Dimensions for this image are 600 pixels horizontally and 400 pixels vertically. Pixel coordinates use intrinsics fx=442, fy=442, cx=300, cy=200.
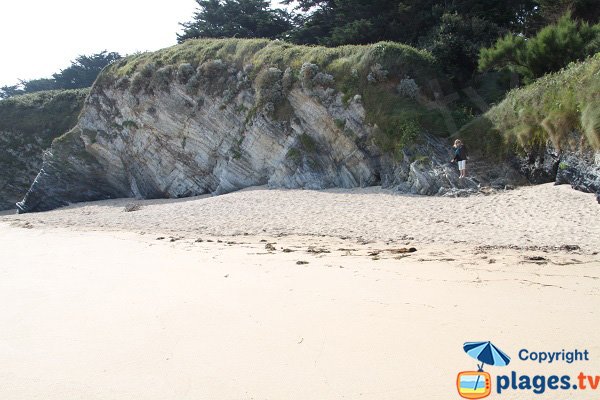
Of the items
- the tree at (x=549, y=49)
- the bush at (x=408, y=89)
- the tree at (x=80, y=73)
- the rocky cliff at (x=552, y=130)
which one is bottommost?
the rocky cliff at (x=552, y=130)

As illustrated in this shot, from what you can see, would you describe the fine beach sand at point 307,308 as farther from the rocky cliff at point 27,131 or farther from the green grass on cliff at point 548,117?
the rocky cliff at point 27,131

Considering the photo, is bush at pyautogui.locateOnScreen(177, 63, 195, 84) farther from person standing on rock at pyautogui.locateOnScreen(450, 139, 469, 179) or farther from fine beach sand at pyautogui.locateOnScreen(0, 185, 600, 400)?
person standing on rock at pyautogui.locateOnScreen(450, 139, 469, 179)

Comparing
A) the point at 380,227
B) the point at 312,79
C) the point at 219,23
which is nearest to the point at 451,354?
the point at 380,227

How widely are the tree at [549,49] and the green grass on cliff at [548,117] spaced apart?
5.26 ft

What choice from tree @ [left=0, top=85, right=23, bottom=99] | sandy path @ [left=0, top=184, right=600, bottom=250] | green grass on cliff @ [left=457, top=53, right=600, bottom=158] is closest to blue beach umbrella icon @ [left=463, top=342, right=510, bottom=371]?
sandy path @ [left=0, top=184, right=600, bottom=250]

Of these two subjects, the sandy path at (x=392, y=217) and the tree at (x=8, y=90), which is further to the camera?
the tree at (x=8, y=90)

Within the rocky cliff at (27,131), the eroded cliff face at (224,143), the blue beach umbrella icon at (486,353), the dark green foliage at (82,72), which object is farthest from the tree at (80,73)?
the blue beach umbrella icon at (486,353)

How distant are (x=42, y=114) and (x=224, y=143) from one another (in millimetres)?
21411

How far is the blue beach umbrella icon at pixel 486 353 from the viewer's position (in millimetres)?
3349

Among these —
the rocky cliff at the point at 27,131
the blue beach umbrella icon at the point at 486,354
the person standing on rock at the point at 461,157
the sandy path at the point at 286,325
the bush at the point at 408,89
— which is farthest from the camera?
the rocky cliff at the point at 27,131

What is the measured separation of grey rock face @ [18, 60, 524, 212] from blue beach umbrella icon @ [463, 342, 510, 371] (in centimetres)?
976

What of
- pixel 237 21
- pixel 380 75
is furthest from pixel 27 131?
pixel 380 75

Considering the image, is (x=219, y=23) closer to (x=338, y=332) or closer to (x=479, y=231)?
(x=479, y=231)

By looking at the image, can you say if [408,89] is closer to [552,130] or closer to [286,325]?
[552,130]
